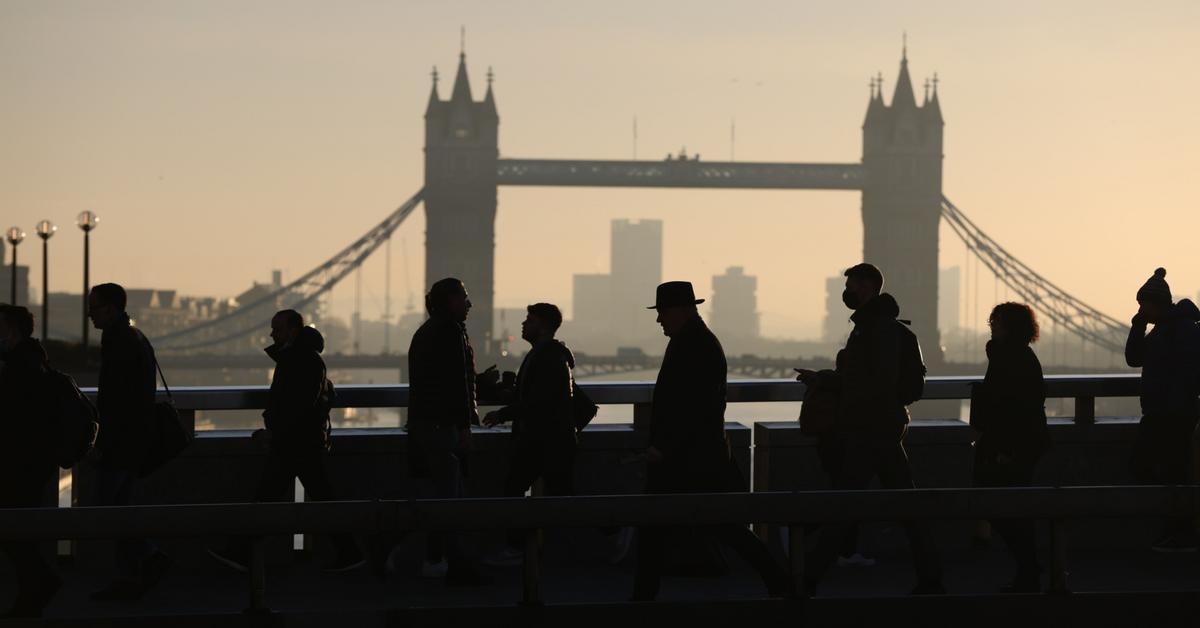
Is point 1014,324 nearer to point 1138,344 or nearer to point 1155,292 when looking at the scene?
point 1155,292

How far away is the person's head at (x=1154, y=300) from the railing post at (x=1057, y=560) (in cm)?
245

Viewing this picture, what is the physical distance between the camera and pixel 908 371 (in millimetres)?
6402

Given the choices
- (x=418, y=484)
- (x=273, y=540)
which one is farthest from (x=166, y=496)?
(x=418, y=484)

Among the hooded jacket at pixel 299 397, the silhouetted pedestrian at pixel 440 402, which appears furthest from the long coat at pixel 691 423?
the hooded jacket at pixel 299 397

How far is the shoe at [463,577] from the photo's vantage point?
647 centimetres

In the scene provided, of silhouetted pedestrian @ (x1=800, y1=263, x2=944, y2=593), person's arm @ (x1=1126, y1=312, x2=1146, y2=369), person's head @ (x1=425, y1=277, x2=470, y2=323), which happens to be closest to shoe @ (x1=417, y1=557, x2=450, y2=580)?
person's head @ (x1=425, y1=277, x2=470, y2=323)

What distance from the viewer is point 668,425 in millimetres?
5938

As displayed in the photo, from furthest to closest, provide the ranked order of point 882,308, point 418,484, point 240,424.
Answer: point 240,424, point 418,484, point 882,308

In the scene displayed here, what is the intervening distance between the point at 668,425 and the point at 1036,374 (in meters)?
1.68

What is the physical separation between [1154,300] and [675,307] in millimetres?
2698

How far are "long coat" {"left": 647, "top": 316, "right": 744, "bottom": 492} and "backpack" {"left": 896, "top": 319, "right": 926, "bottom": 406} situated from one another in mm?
755

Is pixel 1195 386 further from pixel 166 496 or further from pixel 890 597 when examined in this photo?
pixel 166 496

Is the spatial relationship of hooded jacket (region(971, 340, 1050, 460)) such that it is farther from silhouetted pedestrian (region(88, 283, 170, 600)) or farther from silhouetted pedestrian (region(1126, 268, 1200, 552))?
silhouetted pedestrian (region(88, 283, 170, 600))

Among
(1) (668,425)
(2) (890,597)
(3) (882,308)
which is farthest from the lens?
(3) (882,308)
